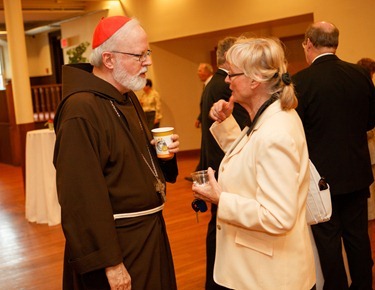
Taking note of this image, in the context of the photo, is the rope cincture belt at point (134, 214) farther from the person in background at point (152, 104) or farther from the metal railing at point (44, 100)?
the metal railing at point (44, 100)

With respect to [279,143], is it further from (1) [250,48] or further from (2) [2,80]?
(2) [2,80]

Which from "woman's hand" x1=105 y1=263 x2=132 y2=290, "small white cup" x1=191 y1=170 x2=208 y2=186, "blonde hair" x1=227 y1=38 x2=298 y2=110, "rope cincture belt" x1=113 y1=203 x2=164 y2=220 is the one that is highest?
"blonde hair" x1=227 y1=38 x2=298 y2=110

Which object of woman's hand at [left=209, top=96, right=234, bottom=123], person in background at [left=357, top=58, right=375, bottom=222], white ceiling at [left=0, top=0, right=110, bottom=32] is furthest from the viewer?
white ceiling at [left=0, top=0, right=110, bottom=32]

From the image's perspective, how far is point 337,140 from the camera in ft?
9.47

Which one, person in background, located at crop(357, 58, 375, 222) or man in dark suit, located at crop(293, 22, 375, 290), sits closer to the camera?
man in dark suit, located at crop(293, 22, 375, 290)

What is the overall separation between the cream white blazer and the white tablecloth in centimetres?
416

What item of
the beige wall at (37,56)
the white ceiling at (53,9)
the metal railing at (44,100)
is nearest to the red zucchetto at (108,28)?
the white ceiling at (53,9)

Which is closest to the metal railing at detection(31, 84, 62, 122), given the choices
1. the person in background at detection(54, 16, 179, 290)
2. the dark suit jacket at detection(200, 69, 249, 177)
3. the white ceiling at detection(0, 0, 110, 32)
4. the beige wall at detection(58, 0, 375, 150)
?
the beige wall at detection(58, 0, 375, 150)

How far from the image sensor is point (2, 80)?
1375 centimetres

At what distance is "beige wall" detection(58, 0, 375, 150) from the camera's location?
20.6ft

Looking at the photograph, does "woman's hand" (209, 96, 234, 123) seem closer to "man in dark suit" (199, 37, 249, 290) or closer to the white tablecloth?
"man in dark suit" (199, 37, 249, 290)

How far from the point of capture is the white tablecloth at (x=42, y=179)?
5.77 m

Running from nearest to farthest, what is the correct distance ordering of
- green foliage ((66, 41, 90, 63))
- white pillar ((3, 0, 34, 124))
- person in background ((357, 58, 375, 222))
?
person in background ((357, 58, 375, 222)), white pillar ((3, 0, 34, 124)), green foliage ((66, 41, 90, 63))

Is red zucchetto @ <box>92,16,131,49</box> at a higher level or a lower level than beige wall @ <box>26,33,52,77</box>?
higher
